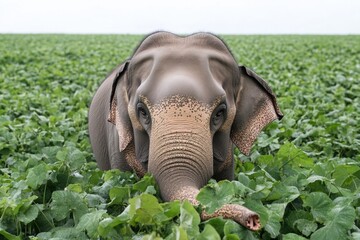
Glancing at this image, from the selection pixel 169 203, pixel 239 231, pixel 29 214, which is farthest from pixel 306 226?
pixel 29 214

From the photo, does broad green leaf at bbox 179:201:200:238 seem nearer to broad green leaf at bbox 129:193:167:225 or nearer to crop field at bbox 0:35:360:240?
crop field at bbox 0:35:360:240

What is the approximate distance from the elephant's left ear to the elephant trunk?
2.52ft

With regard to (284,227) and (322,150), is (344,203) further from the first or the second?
(322,150)

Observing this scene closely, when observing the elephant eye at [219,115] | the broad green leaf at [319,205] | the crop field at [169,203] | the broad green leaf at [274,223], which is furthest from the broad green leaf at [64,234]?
the elephant eye at [219,115]

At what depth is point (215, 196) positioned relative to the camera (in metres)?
2.84

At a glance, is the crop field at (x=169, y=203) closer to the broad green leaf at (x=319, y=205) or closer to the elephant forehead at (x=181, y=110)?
the broad green leaf at (x=319, y=205)

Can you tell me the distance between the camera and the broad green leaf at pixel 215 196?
280 cm

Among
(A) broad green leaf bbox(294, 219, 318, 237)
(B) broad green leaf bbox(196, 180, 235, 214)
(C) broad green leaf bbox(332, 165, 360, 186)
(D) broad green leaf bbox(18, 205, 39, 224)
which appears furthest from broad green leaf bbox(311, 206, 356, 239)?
(D) broad green leaf bbox(18, 205, 39, 224)

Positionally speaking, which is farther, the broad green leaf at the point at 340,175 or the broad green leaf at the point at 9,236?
the broad green leaf at the point at 340,175

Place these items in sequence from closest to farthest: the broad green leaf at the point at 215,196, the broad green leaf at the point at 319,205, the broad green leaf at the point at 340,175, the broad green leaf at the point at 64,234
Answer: the broad green leaf at the point at 215,196 → the broad green leaf at the point at 64,234 → the broad green leaf at the point at 319,205 → the broad green leaf at the point at 340,175

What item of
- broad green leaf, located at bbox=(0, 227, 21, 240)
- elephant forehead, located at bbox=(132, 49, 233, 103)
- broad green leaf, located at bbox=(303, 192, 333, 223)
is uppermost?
elephant forehead, located at bbox=(132, 49, 233, 103)

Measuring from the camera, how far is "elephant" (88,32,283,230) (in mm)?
3330

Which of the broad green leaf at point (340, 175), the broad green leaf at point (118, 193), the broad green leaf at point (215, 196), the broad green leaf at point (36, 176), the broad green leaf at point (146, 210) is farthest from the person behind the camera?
the broad green leaf at point (340, 175)

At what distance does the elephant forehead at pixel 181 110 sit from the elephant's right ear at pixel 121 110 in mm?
530
